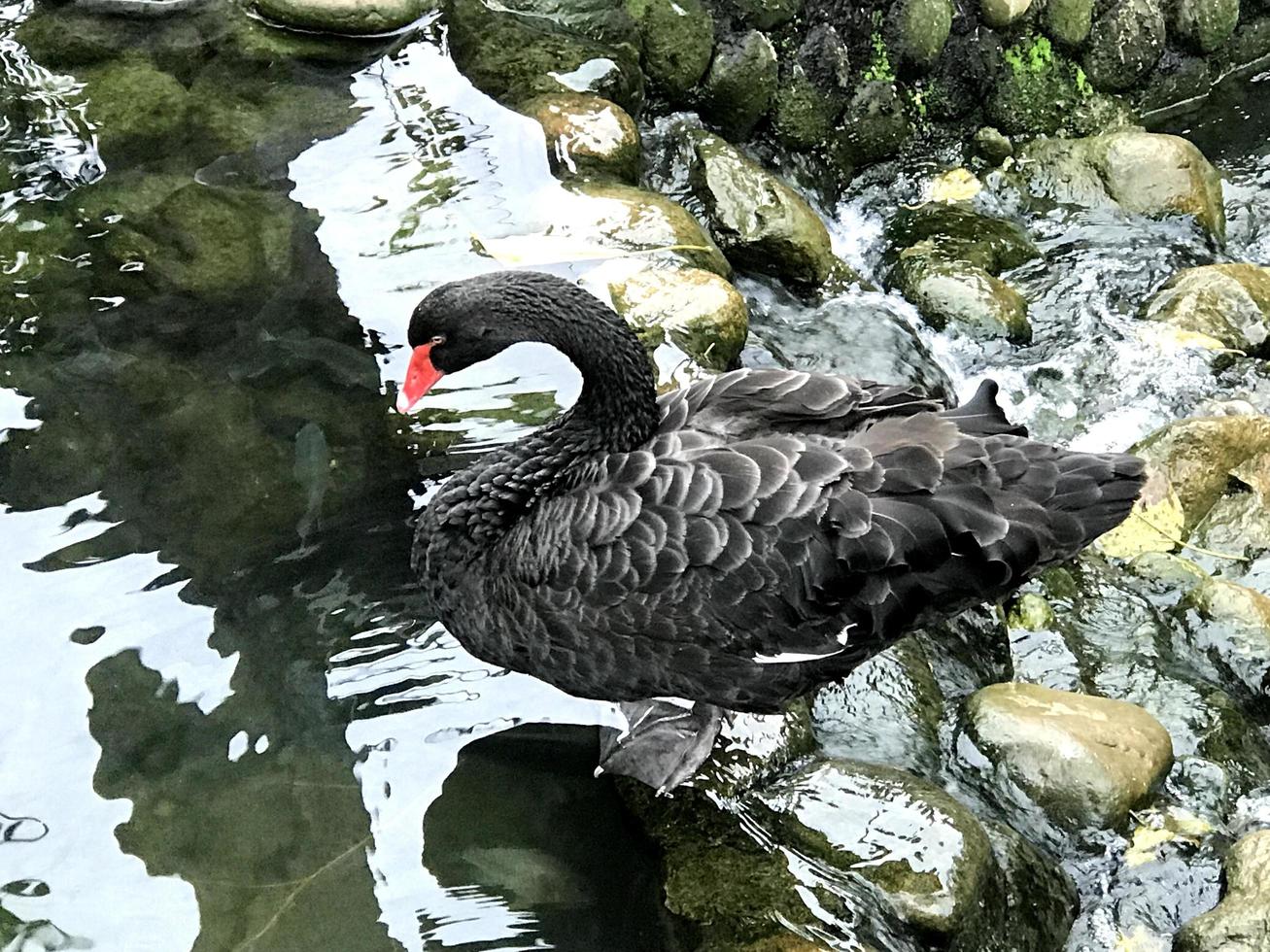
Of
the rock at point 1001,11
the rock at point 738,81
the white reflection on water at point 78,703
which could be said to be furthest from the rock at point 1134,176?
the white reflection on water at point 78,703

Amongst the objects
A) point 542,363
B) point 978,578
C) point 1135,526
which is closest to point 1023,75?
point 1135,526

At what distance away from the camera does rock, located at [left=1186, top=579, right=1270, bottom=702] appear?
3506 mm

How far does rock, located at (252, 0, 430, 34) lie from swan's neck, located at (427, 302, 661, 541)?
2460 millimetres

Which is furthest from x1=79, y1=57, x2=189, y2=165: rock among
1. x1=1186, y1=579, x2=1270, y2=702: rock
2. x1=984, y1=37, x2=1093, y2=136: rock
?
x1=1186, y1=579, x2=1270, y2=702: rock

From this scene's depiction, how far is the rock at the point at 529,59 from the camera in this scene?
4.54 metres

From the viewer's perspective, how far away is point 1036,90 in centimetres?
553

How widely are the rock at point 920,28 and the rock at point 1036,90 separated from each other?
0.38 metres

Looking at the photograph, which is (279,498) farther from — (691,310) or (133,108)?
(133,108)

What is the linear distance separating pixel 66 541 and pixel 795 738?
6.01ft

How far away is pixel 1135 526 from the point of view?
397 cm

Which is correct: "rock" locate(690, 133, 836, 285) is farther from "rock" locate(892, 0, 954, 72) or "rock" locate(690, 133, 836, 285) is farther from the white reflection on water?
the white reflection on water

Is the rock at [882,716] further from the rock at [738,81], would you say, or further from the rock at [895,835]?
the rock at [738,81]

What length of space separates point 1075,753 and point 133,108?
3551 millimetres

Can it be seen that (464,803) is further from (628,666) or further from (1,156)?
(1,156)
